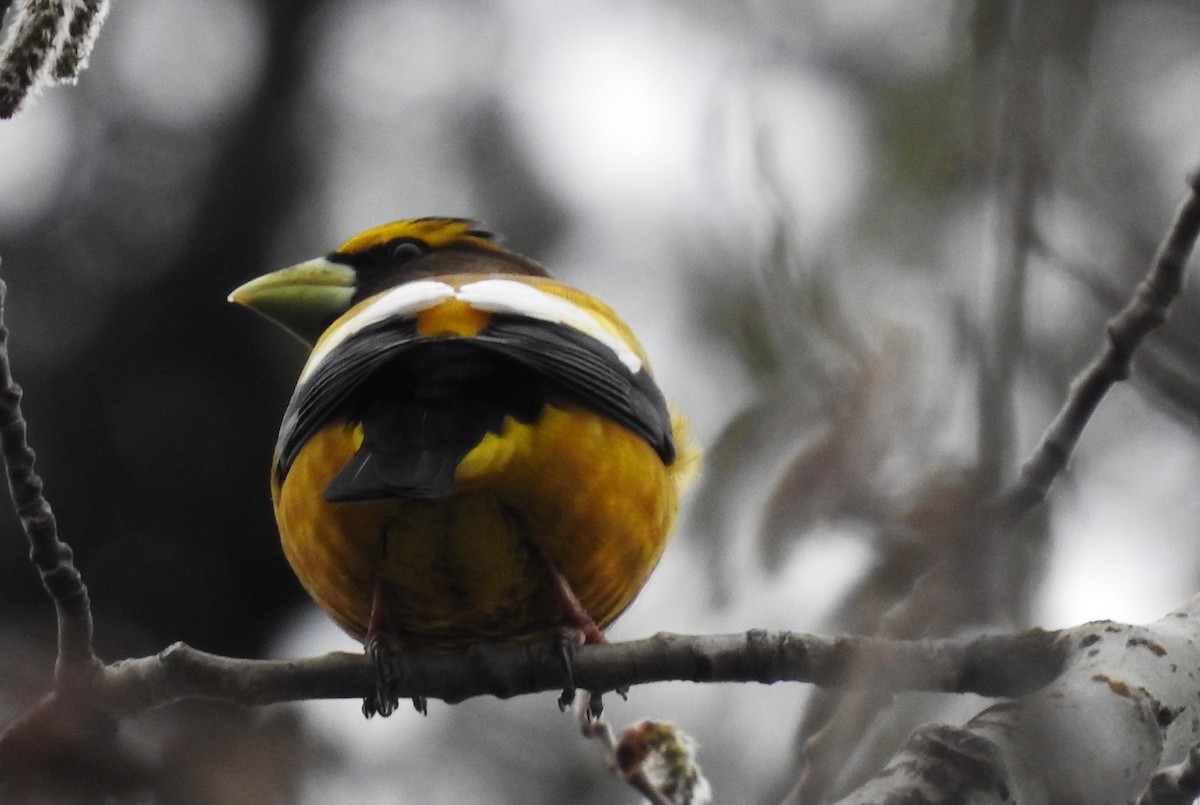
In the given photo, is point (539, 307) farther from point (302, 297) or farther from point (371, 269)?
point (371, 269)

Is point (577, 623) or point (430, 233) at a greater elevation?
point (430, 233)

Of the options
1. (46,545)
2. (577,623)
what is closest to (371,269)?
(577,623)

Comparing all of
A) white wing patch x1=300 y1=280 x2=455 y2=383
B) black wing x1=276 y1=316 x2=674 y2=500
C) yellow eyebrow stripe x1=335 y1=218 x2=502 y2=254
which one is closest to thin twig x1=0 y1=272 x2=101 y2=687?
black wing x1=276 y1=316 x2=674 y2=500

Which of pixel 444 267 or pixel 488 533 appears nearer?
pixel 488 533

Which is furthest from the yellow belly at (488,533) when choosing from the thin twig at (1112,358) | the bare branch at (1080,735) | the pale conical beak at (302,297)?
the pale conical beak at (302,297)

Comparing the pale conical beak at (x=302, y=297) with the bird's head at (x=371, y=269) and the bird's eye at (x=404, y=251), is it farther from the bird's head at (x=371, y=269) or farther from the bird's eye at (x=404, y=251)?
the bird's eye at (x=404, y=251)

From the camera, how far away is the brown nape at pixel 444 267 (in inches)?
166

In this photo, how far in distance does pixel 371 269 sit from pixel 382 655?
179 centimetres

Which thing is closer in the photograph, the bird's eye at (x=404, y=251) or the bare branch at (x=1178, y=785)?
the bare branch at (x=1178, y=785)

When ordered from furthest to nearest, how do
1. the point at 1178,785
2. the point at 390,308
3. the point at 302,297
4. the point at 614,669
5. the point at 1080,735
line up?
1. the point at 302,297
2. the point at 390,308
3. the point at 614,669
4. the point at 1080,735
5. the point at 1178,785

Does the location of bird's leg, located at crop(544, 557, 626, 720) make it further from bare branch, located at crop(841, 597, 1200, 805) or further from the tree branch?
bare branch, located at crop(841, 597, 1200, 805)

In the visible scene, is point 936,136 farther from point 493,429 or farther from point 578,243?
point 578,243

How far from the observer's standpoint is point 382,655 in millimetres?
2857

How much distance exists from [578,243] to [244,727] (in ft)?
21.3
